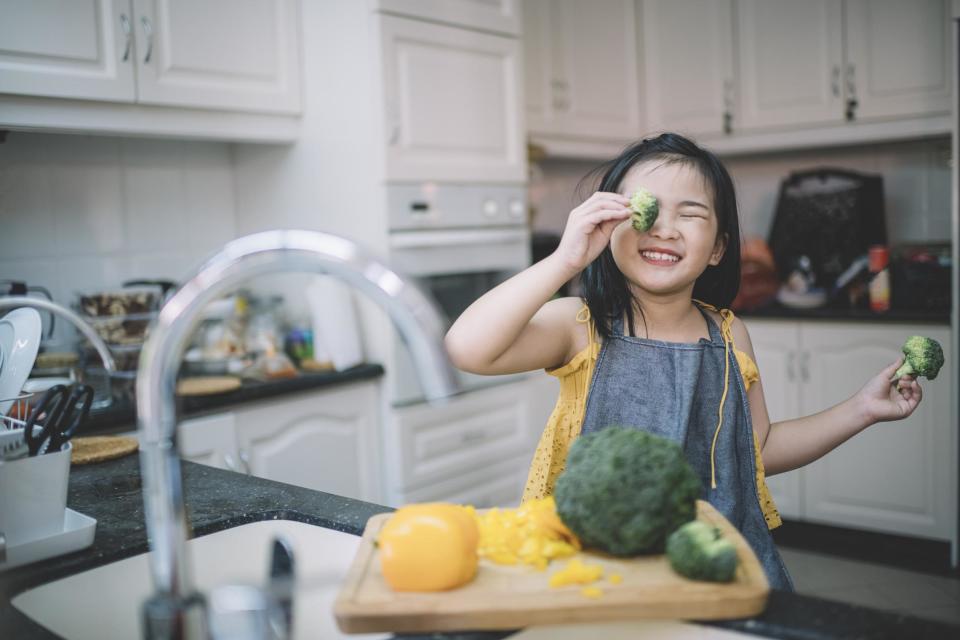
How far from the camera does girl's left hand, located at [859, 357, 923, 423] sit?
1.12 metres

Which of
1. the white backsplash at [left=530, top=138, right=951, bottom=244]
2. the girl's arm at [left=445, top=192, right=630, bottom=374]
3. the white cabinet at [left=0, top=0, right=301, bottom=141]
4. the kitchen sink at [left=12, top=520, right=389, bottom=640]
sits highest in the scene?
Result: the white cabinet at [left=0, top=0, right=301, bottom=141]

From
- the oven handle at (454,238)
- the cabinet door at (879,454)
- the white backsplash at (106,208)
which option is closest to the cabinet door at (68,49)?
the white backsplash at (106,208)

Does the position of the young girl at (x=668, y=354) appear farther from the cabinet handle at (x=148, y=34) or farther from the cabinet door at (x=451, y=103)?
the cabinet handle at (x=148, y=34)

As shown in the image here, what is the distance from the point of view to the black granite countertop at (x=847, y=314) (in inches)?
105

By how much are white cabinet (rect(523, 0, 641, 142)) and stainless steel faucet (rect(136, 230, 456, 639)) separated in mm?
2499

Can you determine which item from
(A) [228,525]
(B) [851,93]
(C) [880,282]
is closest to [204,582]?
(A) [228,525]

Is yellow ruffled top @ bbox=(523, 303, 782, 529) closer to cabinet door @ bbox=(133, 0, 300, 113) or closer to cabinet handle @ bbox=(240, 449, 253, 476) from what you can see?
cabinet handle @ bbox=(240, 449, 253, 476)

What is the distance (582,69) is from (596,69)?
0.08 m

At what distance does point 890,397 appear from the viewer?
114 cm

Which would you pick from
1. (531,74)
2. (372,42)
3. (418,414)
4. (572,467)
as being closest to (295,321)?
(418,414)

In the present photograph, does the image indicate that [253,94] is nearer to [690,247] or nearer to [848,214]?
[690,247]

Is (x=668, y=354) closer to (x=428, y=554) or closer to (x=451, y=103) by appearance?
(x=428, y=554)

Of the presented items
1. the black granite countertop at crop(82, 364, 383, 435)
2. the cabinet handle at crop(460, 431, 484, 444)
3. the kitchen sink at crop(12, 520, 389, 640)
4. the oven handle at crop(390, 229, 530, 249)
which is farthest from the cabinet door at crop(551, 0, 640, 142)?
the kitchen sink at crop(12, 520, 389, 640)

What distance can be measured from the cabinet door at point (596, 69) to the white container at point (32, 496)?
2.40m
